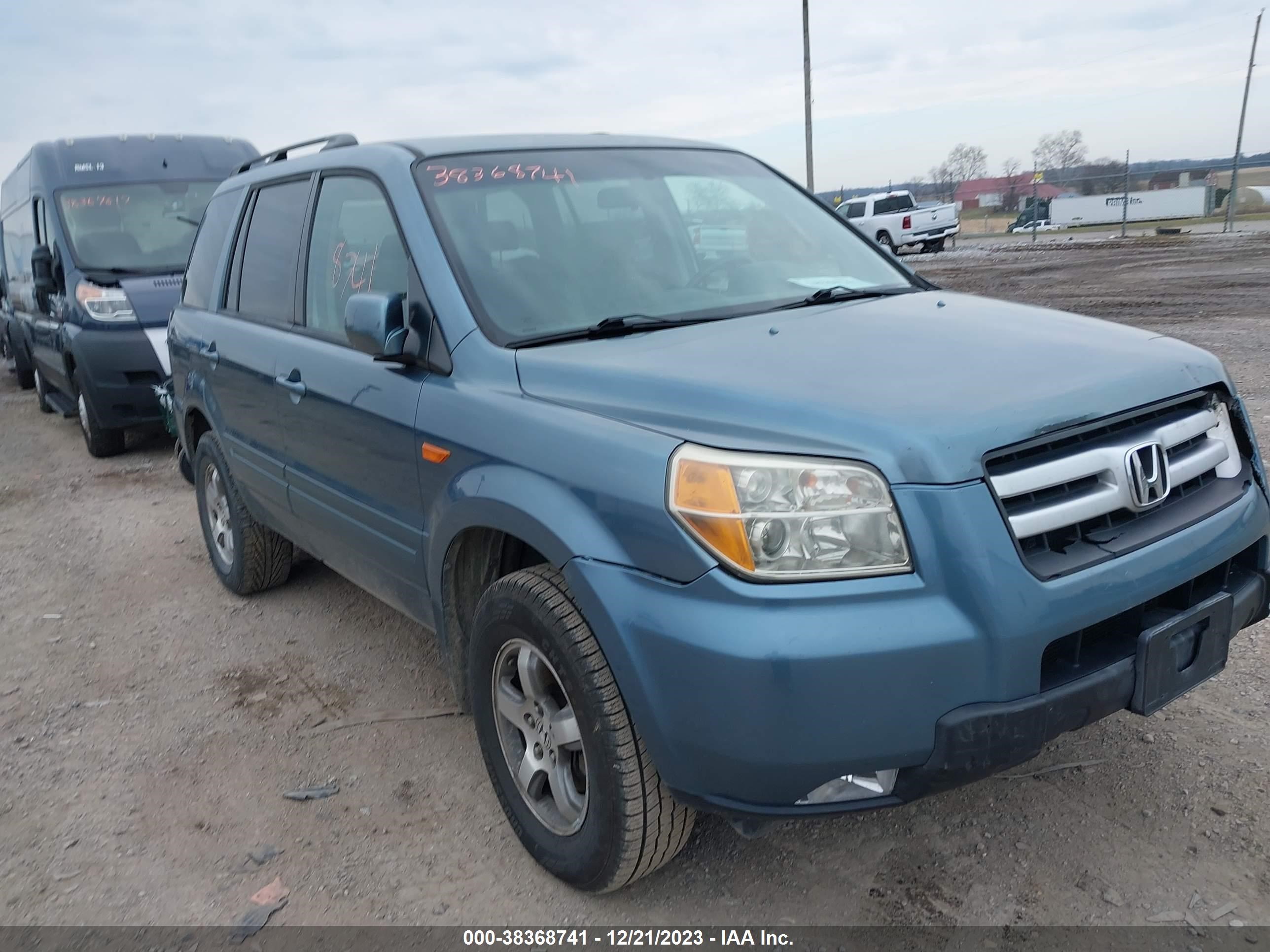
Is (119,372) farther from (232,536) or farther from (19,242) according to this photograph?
(232,536)

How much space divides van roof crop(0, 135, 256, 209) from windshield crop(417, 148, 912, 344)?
650 centimetres

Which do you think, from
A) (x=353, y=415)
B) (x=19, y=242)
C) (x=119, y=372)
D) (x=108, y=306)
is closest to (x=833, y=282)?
(x=353, y=415)

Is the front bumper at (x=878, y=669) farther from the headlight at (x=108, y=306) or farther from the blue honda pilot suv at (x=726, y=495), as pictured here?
the headlight at (x=108, y=306)

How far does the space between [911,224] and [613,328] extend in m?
28.3

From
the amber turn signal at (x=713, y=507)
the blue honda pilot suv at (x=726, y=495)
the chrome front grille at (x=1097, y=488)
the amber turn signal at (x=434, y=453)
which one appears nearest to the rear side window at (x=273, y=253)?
the blue honda pilot suv at (x=726, y=495)

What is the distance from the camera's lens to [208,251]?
5.04 m

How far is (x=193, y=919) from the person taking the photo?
271 cm

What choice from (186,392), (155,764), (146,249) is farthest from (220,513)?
(146,249)

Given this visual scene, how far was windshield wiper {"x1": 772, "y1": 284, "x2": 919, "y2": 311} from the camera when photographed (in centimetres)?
321

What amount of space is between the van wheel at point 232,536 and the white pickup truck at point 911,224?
25.6 m

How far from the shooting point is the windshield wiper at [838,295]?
3215mm

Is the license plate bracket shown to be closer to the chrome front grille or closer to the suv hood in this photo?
the chrome front grille

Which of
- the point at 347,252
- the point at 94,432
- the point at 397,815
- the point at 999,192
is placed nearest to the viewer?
the point at 397,815

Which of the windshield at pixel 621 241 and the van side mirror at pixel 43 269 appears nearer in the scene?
the windshield at pixel 621 241
